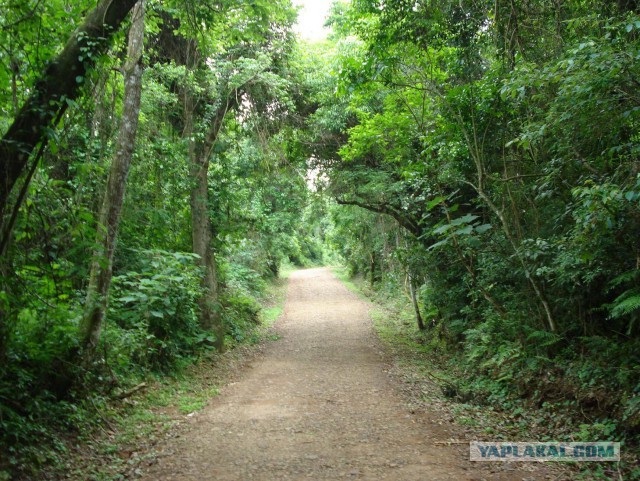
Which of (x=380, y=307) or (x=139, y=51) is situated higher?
(x=139, y=51)

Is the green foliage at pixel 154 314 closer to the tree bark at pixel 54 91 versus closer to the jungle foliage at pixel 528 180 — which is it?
the tree bark at pixel 54 91

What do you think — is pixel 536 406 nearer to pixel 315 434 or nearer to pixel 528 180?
pixel 315 434

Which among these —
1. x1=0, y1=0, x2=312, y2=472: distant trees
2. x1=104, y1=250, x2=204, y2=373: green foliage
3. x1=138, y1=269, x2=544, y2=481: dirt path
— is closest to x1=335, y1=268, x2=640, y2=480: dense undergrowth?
x1=138, y1=269, x2=544, y2=481: dirt path

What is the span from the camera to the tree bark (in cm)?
400

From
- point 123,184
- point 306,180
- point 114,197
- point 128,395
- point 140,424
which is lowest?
point 140,424

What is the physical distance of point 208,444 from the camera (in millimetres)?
5844

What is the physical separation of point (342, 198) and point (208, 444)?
1040 cm

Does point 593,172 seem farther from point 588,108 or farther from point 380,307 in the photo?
point 380,307

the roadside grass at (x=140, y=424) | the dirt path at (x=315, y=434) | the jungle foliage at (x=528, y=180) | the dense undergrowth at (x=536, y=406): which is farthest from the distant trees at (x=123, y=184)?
the dense undergrowth at (x=536, y=406)

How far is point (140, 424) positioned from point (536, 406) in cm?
557

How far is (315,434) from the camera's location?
6172 mm

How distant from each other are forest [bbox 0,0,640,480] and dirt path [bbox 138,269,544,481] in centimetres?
133

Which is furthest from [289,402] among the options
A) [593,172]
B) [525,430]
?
[593,172]

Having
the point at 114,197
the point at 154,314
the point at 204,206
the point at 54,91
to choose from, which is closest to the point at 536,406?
the point at 154,314
